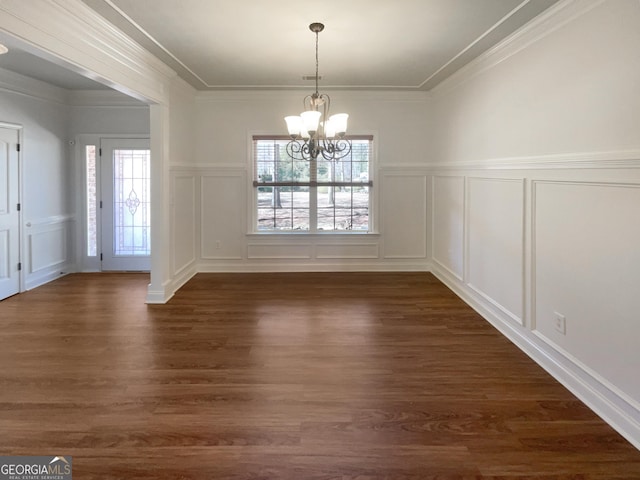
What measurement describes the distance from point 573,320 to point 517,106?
1.87 meters

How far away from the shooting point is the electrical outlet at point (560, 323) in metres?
3.21

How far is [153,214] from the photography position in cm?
523

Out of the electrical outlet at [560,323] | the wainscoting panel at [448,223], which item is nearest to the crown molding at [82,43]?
the wainscoting panel at [448,223]

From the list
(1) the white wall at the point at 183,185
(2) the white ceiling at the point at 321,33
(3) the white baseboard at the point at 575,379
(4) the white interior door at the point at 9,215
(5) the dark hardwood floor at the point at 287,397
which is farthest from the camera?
(1) the white wall at the point at 183,185

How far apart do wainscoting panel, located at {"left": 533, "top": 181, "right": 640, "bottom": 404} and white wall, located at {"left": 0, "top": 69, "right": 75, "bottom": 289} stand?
573 cm

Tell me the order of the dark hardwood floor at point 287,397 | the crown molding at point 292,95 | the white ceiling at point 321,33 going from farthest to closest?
the crown molding at point 292,95 → the white ceiling at point 321,33 → the dark hardwood floor at point 287,397

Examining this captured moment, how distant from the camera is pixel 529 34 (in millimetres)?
3674

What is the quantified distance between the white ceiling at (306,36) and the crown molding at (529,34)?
0.21 feet

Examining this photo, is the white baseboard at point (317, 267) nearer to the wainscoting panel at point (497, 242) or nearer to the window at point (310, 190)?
the window at point (310, 190)

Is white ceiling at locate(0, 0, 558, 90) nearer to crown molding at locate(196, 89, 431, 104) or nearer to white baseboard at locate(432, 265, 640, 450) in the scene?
crown molding at locate(196, 89, 431, 104)

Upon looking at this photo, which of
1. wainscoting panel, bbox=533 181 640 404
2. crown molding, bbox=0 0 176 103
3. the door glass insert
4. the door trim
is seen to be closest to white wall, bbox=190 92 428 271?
the door glass insert

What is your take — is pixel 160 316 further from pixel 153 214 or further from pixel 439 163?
pixel 439 163

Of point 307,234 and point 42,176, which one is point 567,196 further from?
point 42,176

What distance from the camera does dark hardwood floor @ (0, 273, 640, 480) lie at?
232cm
